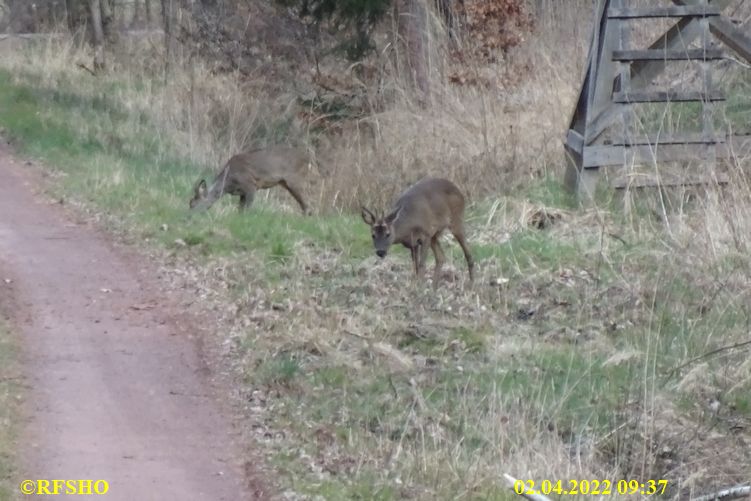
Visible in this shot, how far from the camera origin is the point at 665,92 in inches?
538

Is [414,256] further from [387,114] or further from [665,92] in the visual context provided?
[387,114]

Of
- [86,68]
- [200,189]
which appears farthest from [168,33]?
[200,189]

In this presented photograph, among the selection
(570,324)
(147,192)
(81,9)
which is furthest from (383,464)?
(81,9)

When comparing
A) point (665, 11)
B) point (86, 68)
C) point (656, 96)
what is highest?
point (665, 11)

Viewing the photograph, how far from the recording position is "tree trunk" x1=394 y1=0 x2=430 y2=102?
19.4 metres

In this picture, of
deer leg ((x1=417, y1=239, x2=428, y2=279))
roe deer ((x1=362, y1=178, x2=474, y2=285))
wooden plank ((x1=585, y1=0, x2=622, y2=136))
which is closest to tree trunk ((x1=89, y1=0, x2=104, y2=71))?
wooden plank ((x1=585, y1=0, x2=622, y2=136))

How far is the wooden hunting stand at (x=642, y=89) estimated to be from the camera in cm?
1359

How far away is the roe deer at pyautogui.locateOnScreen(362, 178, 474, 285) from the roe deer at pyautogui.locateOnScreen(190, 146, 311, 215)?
Result: 106 inches

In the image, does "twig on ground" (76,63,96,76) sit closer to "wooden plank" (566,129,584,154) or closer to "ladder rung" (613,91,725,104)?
"wooden plank" (566,129,584,154)

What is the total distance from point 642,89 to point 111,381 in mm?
7429

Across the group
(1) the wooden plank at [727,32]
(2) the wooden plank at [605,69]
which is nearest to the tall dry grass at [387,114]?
(2) the wooden plank at [605,69]

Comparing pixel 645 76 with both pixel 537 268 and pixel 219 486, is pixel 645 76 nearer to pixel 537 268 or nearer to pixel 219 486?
pixel 537 268

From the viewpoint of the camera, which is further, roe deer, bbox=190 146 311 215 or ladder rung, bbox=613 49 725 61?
roe deer, bbox=190 146 311 215

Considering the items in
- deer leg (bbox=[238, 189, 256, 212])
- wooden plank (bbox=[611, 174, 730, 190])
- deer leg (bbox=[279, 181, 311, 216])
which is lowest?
deer leg (bbox=[279, 181, 311, 216])
